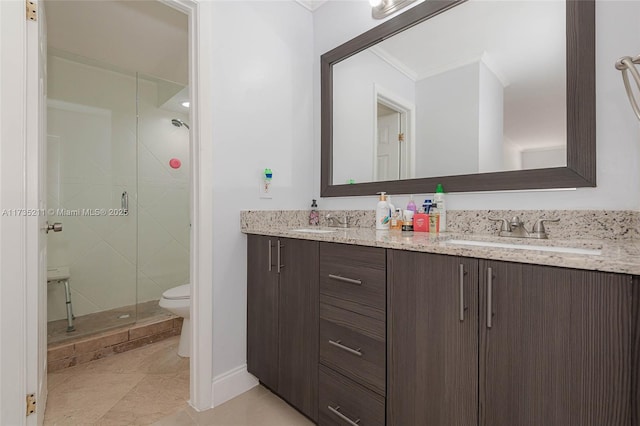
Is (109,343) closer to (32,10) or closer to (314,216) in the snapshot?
(314,216)

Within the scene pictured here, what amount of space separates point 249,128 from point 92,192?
6.15 ft

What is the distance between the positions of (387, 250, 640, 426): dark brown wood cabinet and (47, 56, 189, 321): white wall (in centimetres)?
277

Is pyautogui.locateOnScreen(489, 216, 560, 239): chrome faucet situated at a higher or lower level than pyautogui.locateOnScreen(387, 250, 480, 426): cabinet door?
higher

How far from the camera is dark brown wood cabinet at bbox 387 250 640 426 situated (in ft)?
2.20

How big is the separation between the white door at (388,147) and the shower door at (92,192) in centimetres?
239

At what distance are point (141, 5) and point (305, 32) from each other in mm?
1094

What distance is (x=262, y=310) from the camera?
65.4 inches

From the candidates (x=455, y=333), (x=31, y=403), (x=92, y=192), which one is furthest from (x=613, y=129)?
(x=92, y=192)

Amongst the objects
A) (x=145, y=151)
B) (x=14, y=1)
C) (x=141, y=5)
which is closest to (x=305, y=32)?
(x=141, y=5)

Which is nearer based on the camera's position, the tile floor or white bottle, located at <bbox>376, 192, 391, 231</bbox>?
the tile floor

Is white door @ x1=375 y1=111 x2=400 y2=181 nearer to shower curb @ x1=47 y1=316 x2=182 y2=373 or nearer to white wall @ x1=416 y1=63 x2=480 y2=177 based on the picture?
white wall @ x1=416 y1=63 x2=480 y2=177

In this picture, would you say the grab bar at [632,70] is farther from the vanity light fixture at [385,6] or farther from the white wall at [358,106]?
the vanity light fixture at [385,6]

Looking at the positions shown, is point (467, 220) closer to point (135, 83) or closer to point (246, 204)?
point (246, 204)

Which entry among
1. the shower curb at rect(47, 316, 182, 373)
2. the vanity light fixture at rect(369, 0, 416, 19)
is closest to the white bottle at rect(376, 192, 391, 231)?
the vanity light fixture at rect(369, 0, 416, 19)
